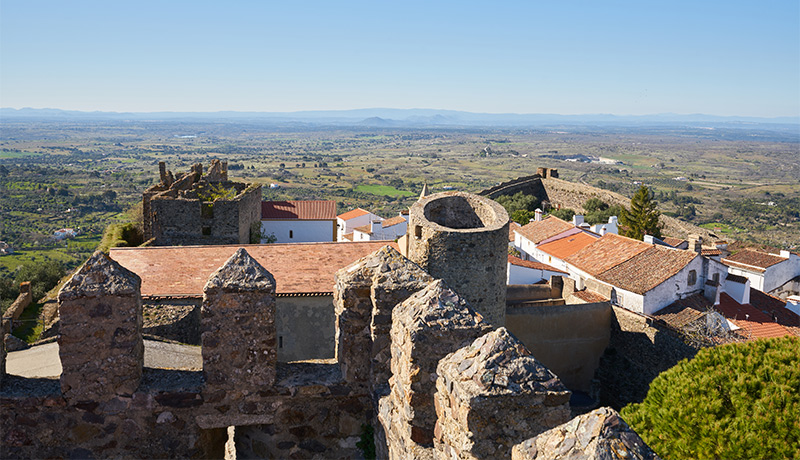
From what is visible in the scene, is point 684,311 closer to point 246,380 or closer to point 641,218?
point 641,218

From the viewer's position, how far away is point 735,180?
140m

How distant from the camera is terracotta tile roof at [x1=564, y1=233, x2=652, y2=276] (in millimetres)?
24844

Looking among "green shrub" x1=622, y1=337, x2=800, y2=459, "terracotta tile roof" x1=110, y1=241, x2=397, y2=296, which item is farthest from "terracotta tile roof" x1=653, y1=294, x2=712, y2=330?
"terracotta tile roof" x1=110, y1=241, x2=397, y2=296

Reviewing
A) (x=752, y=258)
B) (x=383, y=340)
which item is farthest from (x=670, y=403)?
(x=752, y=258)

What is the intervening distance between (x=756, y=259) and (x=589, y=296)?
10.4 meters

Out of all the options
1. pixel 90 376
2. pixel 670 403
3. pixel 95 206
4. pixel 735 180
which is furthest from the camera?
pixel 735 180

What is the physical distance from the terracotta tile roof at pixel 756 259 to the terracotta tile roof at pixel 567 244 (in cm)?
596

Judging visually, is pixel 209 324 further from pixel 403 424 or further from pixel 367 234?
pixel 367 234

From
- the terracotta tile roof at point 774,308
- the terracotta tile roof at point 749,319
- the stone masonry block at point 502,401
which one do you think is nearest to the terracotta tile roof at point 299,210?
the terracotta tile roof at point 749,319

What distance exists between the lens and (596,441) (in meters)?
2.80

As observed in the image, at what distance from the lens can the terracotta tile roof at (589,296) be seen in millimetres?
22797

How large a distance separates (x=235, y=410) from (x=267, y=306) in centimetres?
97

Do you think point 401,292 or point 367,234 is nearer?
point 401,292

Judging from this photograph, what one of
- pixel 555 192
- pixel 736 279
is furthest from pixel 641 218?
pixel 555 192
